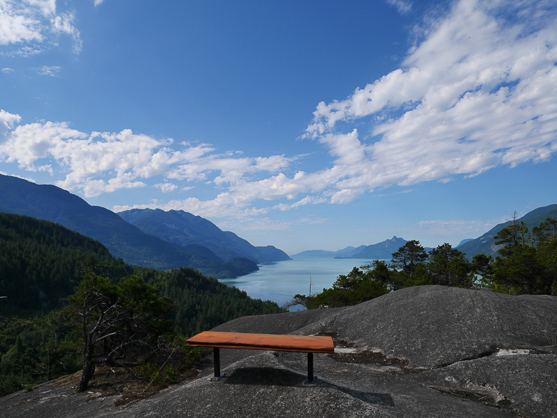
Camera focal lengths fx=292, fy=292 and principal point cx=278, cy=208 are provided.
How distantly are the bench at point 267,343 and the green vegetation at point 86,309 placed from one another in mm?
4968

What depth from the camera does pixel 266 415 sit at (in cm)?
621

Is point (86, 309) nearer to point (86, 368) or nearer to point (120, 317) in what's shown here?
point (120, 317)

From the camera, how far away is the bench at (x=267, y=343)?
23.3 feet

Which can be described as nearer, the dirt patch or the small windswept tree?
the dirt patch

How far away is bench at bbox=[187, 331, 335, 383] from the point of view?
711 centimetres

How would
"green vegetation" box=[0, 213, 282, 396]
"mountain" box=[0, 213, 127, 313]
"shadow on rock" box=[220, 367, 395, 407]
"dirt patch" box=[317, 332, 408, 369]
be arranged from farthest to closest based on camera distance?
"mountain" box=[0, 213, 127, 313] < "green vegetation" box=[0, 213, 282, 396] < "dirt patch" box=[317, 332, 408, 369] < "shadow on rock" box=[220, 367, 395, 407]

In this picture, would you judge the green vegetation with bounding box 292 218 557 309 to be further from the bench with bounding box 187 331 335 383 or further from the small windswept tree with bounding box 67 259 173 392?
Result: the bench with bounding box 187 331 335 383

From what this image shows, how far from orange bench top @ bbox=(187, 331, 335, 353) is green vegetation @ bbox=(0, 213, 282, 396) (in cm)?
503

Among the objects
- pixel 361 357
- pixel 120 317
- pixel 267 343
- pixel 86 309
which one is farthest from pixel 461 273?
pixel 86 309

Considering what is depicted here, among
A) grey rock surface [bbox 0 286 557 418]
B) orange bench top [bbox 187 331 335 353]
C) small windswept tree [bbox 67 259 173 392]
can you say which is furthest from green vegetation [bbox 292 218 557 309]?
orange bench top [bbox 187 331 335 353]

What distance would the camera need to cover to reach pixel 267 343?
Result: 295 inches

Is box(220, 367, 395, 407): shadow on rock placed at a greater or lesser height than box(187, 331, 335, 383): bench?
lesser

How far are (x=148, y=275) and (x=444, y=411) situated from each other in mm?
167443

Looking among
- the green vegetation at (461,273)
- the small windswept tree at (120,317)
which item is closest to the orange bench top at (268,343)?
the small windswept tree at (120,317)
